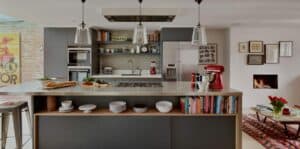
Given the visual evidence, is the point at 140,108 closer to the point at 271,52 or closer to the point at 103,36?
the point at 103,36

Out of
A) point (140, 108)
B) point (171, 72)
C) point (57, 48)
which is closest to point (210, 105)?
point (140, 108)

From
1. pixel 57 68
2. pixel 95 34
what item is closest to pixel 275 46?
pixel 95 34

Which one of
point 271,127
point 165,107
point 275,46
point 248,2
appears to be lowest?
point 271,127

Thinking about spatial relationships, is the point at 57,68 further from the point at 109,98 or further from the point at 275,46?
the point at 275,46

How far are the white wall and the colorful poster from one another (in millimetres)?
6170

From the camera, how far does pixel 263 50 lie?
6.74 meters

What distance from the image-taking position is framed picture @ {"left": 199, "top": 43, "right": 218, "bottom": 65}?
268 inches

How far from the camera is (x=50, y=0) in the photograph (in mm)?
3957

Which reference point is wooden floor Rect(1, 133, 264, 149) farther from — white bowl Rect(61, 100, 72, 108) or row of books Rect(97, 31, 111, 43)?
row of books Rect(97, 31, 111, 43)

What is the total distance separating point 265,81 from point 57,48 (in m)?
5.59

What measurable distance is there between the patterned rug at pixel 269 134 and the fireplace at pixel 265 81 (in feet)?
5.30

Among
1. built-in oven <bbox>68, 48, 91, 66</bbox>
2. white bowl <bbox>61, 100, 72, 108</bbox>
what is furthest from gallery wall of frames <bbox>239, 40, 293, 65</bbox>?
white bowl <bbox>61, 100, 72, 108</bbox>

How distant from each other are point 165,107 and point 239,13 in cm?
288

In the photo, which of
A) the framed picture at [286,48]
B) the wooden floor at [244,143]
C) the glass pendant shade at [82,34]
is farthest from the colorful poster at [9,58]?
the framed picture at [286,48]
